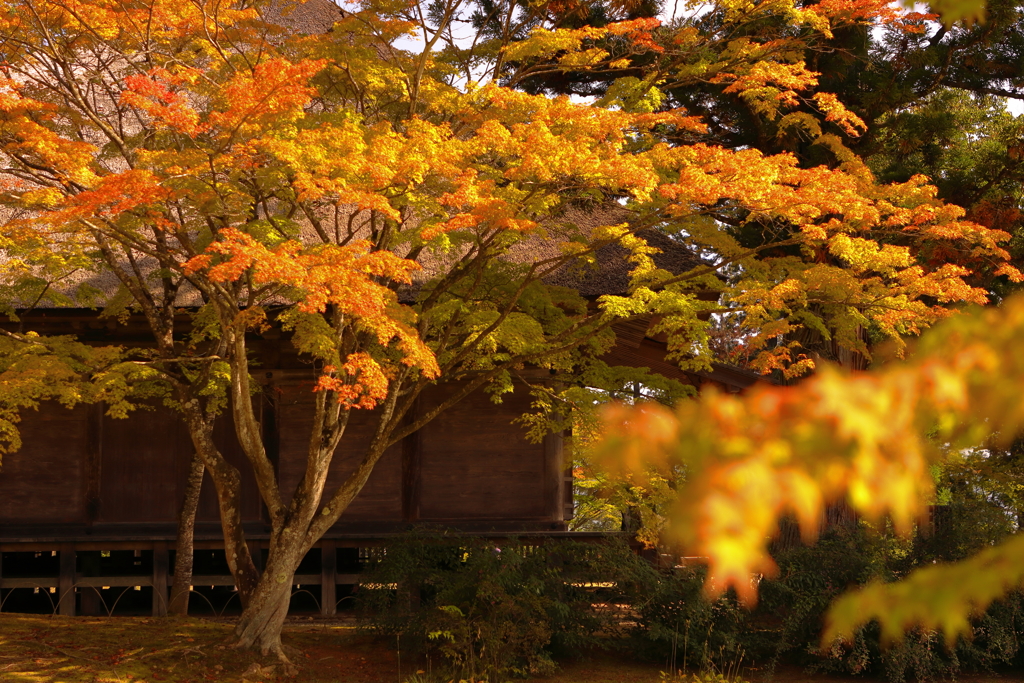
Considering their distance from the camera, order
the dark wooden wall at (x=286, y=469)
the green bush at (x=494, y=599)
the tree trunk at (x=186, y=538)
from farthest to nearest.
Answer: the dark wooden wall at (x=286, y=469)
the tree trunk at (x=186, y=538)
the green bush at (x=494, y=599)

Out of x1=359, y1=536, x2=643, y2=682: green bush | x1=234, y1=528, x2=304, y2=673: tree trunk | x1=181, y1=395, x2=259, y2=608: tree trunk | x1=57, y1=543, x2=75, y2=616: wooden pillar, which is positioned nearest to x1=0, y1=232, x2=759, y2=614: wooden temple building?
x1=57, y1=543, x2=75, y2=616: wooden pillar

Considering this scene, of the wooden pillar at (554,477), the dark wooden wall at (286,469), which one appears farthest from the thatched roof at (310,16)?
the wooden pillar at (554,477)

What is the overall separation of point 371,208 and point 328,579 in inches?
249

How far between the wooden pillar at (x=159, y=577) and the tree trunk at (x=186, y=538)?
38.2 inches

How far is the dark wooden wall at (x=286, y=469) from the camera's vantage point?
470 inches

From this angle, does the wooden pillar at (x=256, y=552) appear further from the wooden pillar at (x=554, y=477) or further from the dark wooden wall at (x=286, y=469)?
the wooden pillar at (x=554, y=477)

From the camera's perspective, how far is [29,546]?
1137 centimetres

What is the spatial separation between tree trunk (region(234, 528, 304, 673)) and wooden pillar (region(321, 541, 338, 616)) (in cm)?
285

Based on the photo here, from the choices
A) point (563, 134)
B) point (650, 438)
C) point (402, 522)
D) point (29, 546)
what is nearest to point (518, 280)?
point (563, 134)

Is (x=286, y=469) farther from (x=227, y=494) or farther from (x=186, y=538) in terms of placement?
(x=227, y=494)

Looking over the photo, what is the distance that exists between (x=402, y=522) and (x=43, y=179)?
245 inches

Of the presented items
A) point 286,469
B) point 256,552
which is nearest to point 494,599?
point 256,552

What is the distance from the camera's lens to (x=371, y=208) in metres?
7.00

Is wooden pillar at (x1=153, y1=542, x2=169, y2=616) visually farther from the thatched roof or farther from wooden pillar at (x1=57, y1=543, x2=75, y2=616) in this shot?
the thatched roof
